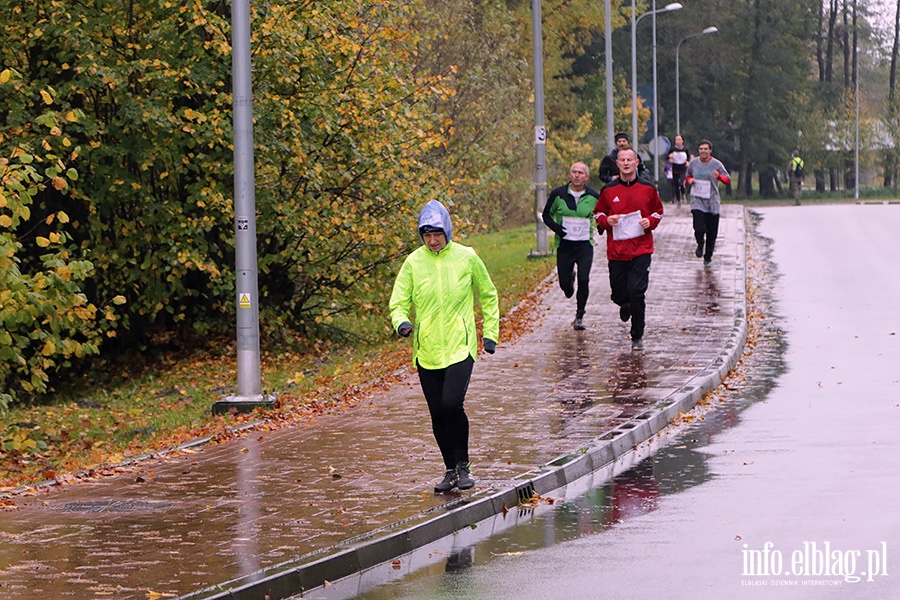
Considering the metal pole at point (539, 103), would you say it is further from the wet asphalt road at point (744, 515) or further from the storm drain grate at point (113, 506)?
the storm drain grate at point (113, 506)

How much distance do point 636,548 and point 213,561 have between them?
2187 millimetres

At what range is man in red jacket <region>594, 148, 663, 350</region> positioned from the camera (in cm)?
1583

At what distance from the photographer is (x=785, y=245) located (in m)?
28.4

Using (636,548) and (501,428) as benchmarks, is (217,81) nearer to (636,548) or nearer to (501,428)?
(501,428)

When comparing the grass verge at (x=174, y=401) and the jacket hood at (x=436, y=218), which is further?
the grass verge at (x=174, y=401)

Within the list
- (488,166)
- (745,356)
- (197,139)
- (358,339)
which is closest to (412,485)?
(745,356)

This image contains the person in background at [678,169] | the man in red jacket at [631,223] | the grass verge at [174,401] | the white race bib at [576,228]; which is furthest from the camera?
the person in background at [678,169]

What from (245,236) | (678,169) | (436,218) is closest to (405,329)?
(436,218)

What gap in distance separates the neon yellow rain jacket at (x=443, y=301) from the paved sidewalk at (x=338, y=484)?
88 centimetres

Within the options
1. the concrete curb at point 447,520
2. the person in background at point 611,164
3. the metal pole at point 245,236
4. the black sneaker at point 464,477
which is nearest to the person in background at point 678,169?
the person in background at point 611,164

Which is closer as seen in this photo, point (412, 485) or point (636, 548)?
point (636, 548)

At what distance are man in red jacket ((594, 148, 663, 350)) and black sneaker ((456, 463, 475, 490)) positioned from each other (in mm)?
6926

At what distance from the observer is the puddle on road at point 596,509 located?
7.32 m

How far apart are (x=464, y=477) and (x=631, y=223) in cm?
716
